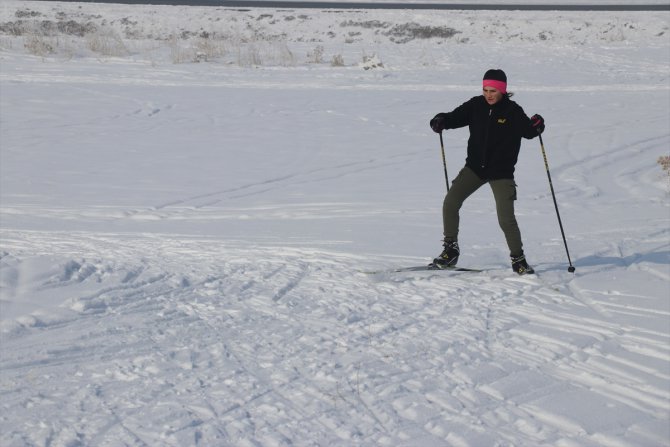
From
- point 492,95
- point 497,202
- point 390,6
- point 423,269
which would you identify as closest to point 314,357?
point 423,269

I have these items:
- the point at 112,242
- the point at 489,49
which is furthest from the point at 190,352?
the point at 489,49

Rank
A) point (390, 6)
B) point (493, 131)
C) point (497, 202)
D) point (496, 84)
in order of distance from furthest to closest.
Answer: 1. point (390, 6)
2. point (497, 202)
3. point (493, 131)
4. point (496, 84)

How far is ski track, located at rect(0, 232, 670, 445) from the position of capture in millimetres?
4371

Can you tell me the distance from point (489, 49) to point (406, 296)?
1794 centimetres

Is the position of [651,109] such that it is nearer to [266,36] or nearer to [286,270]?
[286,270]

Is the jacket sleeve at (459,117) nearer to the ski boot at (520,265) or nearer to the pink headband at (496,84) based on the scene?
the pink headband at (496,84)

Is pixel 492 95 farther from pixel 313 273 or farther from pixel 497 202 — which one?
pixel 313 273

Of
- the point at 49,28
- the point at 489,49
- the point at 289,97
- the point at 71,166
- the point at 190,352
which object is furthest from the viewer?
the point at 49,28

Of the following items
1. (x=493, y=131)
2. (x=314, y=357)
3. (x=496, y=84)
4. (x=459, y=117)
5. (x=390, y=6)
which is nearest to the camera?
(x=314, y=357)

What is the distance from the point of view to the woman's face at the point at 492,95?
6616 millimetres

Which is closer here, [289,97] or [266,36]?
[289,97]

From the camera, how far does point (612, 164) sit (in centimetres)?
1212

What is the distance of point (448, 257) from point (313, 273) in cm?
108

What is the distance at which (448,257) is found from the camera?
714cm
